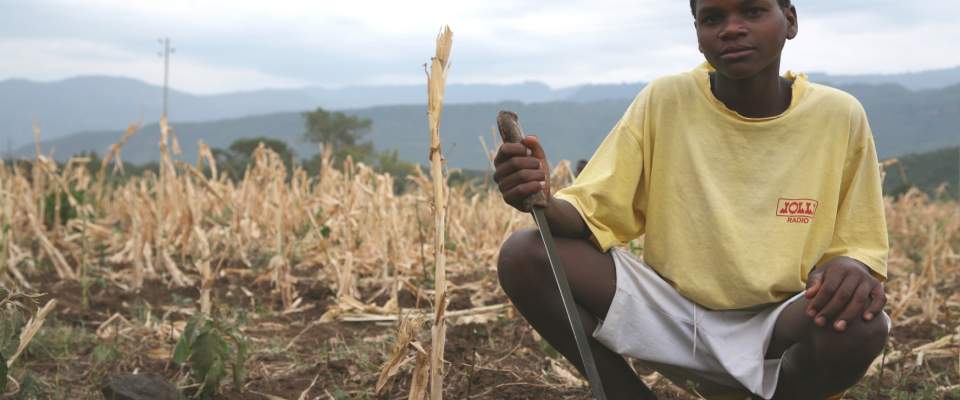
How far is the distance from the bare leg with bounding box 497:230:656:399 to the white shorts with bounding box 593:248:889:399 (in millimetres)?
32

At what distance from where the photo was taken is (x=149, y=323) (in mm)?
3256

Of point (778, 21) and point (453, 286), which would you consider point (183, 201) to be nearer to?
point (453, 286)

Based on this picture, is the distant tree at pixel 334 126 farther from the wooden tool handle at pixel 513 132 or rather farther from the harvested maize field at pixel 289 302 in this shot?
the wooden tool handle at pixel 513 132

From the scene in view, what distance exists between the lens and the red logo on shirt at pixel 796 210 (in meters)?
2.04

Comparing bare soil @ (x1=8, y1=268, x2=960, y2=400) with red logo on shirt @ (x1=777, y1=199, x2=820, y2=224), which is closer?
red logo on shirt @ (x1=777, y1=199, x2=820, y2=224)

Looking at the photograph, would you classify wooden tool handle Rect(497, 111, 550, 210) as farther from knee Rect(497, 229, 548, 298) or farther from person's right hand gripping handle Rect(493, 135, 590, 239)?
knee Rect(497, 229, 548, 298)

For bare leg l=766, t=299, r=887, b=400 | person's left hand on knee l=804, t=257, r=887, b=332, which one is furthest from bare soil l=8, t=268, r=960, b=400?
person's left hand on knee l=804, t=257, r=887, b=332

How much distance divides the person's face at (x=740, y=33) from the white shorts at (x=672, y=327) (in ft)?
1.57

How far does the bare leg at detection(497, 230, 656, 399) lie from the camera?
Answer: 2051 millimetres

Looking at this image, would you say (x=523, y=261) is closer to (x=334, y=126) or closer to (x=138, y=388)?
(x=138, y=388)

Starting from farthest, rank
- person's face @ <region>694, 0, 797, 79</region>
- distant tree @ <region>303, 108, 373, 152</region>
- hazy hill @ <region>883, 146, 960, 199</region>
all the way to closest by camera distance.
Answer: distant tree @ <region>303, 108, 373, 152</region> → hazy hill @ <region>883, 146, 960, 199</region> → person's face @ <region>694, 0, 797, 79</region>

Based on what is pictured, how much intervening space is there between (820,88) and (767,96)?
0.13 meters

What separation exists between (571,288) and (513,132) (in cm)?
43

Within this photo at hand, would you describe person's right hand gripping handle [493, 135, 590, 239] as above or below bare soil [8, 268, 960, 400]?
above
